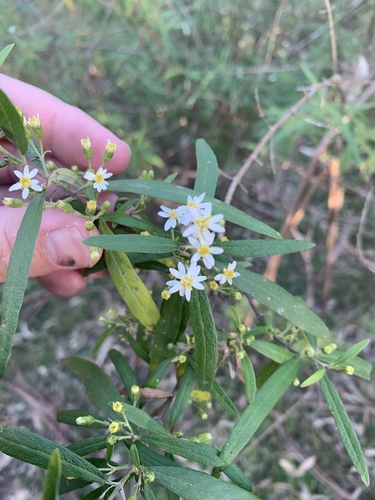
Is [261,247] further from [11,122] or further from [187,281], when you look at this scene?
A: [11,122]

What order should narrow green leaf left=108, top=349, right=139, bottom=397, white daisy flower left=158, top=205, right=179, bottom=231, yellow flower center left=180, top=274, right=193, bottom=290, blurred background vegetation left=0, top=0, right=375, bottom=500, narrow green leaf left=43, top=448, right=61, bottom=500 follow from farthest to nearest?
blurred background vegetation left=0, top=0, right=375, bottom=500
narrow green leaf left=108, top=349, right=139, bottom=397
white daisy flower left=158, top=205, right=179, bottom=231
yellow flower center left=180, top=274, right=193, bottom=290
narrow green leaf left=43, top=448, right=61, bottom=500

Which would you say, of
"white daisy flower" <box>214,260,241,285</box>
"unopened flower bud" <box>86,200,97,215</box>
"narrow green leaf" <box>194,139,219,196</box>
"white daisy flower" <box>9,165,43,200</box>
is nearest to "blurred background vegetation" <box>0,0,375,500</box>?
"narrow green leaf" <box>194,139,219,196</box>

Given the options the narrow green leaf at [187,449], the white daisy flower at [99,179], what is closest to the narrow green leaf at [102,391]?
the narrow green leaf at [187,449]

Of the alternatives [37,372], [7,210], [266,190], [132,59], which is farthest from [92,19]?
[37,372]

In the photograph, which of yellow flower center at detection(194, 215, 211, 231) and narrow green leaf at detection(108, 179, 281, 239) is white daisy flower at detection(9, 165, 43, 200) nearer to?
narrow green leaf at detection(108, 179, 281, 239)

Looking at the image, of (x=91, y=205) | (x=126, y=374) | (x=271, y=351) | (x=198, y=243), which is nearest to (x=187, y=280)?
(x=198, y=243)

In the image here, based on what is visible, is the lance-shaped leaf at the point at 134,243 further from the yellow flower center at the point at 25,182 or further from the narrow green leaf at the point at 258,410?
the narrow green leaf at the point at 258,410
